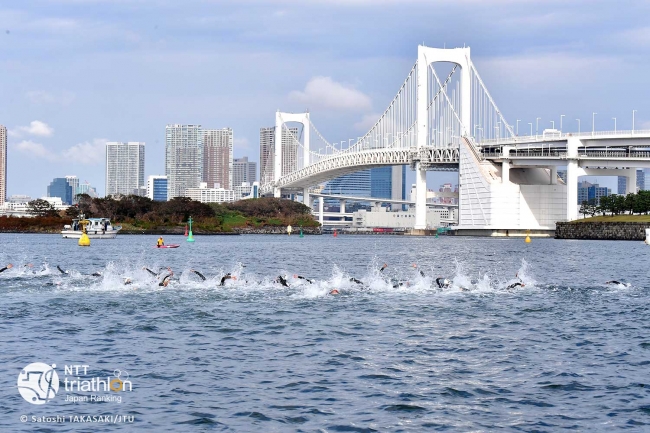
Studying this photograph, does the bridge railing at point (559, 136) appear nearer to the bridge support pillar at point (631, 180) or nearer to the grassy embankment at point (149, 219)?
the bridge support pillar at point (631, 180)

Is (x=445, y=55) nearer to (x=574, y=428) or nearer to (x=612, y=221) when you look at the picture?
(x=612, y=221)

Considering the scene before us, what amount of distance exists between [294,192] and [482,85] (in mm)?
60218

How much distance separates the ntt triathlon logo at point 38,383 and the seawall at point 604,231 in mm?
70880

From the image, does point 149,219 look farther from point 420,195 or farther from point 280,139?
point 280,139

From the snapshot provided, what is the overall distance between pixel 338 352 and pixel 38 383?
17.1ft

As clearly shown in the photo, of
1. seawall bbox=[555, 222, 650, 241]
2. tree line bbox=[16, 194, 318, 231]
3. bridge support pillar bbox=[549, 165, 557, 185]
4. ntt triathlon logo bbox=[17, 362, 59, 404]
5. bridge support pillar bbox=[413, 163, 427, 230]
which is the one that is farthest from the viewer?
tree line bbox=[16, 194, 318, 231]

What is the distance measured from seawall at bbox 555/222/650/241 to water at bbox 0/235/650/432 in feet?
181

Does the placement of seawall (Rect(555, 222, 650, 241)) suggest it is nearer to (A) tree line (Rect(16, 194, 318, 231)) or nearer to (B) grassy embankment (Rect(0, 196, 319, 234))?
(B) grassy embankment (Rect(0, 196, 319, 234))

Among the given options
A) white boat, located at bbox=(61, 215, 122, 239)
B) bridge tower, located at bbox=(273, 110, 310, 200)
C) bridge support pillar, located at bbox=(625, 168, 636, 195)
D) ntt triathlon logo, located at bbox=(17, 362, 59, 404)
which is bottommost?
ntt triathlon logo, located at bbox=(17, 362, 59, 404)

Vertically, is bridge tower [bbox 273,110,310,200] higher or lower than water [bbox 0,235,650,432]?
higher

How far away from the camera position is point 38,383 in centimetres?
1277

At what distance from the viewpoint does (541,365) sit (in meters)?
14.5

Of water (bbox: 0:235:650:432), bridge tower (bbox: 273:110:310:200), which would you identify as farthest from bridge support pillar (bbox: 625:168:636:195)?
water (bbox: 0:235:650:432)

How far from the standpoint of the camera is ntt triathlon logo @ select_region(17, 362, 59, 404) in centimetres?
1210
